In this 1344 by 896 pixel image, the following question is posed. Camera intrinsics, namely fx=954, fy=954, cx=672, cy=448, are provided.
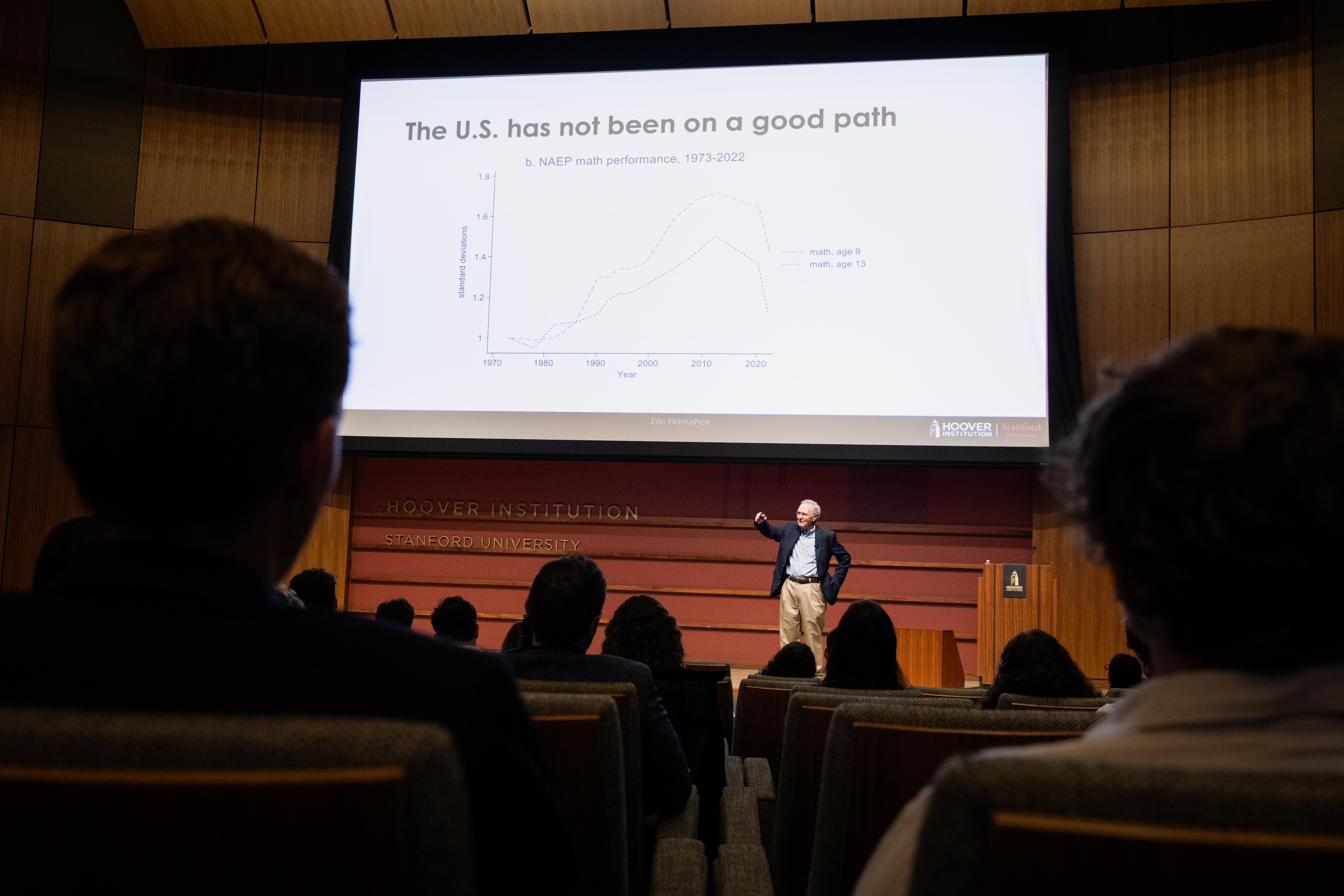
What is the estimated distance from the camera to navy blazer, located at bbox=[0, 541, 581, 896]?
625 mm

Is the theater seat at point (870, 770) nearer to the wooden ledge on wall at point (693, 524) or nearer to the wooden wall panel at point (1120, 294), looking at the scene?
the wooden wall panel at point (1120, 294)

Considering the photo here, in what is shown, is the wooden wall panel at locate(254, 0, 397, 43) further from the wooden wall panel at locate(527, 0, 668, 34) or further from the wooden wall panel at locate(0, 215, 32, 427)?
the wooden wall panel at locate(0, 215, 32, 427)

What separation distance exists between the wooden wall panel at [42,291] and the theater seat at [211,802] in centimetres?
755

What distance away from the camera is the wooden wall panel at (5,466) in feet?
22.5

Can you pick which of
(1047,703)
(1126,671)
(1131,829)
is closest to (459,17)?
(1126,671)

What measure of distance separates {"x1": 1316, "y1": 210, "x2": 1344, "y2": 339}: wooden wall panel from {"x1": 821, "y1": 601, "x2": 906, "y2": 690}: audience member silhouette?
480 centimetres

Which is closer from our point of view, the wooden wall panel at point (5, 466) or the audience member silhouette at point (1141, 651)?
the audience member silhouette at point (1141, 651)

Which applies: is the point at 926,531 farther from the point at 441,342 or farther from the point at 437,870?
the point at 437,870

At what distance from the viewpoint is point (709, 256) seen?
20.8 feet

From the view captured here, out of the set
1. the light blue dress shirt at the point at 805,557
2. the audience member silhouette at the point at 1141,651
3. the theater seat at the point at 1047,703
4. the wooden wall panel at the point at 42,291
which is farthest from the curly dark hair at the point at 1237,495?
the wooden wall panel at the point at 42,291

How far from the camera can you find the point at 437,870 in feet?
1.90

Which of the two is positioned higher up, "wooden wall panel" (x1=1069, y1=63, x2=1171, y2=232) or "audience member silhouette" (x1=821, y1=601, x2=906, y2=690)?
"wooden wall panel" (x1=1069, y1=63, x2=1171, y2=232)

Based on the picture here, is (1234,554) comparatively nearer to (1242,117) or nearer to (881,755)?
(881,755)

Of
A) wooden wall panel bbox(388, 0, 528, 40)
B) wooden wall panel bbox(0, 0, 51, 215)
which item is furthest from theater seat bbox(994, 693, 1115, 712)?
wooden wall panel bbox(0, 0, 51, 215)
